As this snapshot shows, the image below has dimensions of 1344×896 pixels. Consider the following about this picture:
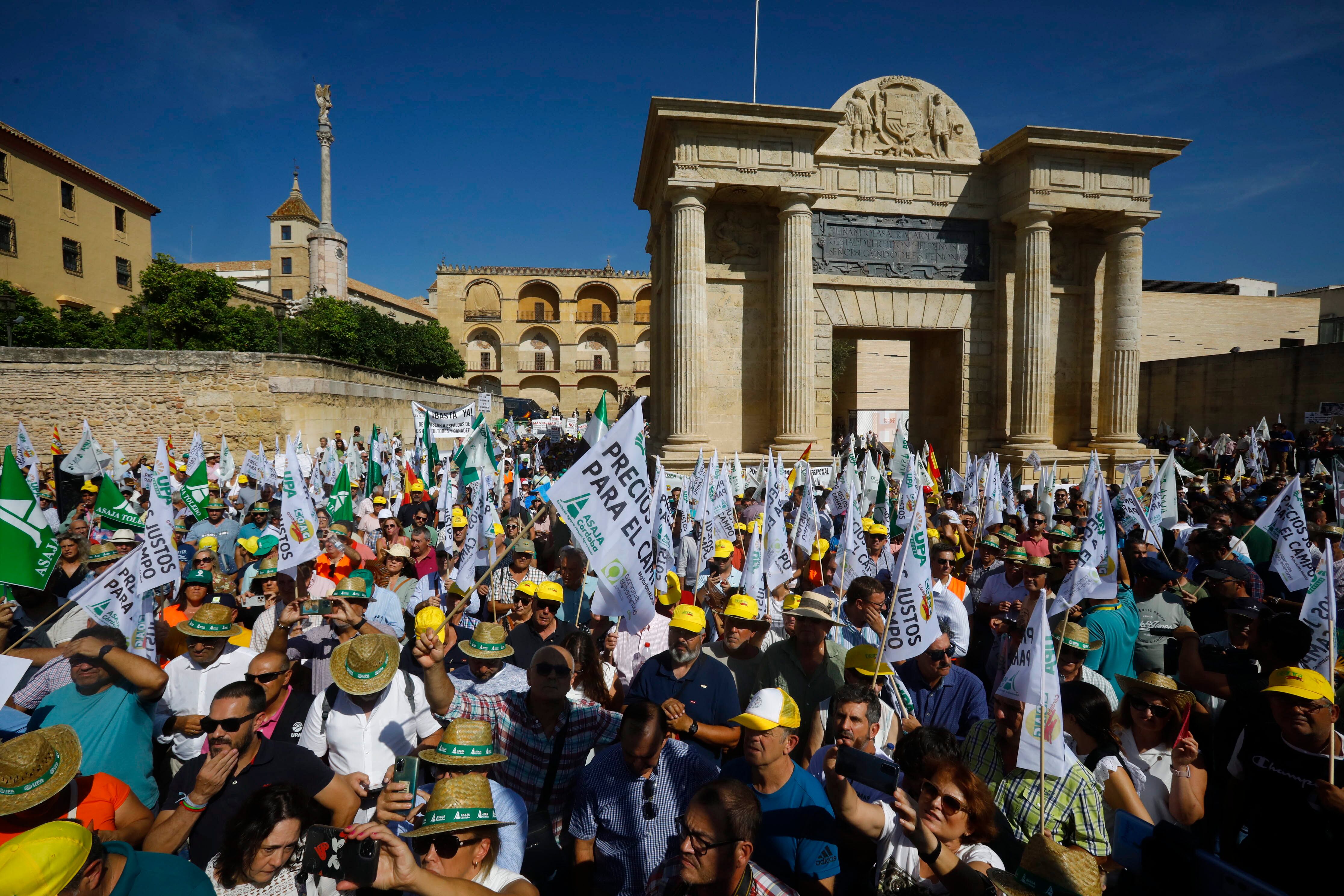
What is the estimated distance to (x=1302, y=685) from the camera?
2.90m

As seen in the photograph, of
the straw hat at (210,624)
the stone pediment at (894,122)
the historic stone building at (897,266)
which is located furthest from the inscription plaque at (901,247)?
the straw hat at (210,624)

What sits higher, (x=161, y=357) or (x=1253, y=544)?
(x=161, y=357)

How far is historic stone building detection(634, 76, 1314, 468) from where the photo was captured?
53.3 ft

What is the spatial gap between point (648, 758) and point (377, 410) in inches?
1085

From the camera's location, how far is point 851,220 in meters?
17.7

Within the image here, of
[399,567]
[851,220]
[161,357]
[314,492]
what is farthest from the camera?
[161,357]

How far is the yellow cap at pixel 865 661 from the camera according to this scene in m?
3.76

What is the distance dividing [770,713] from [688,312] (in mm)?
13845

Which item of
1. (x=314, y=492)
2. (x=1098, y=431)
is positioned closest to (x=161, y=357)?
(x=314, y=492)

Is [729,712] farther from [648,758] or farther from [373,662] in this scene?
[373,662]

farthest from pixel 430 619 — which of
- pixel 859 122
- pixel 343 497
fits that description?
pixel 859 122

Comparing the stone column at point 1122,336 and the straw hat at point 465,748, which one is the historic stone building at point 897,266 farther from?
the straw hat at point 465,748

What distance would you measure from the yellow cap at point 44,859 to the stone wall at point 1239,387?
29120mm

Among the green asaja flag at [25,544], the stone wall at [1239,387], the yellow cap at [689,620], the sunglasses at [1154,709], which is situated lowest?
the sunglasses at [1154,709]
